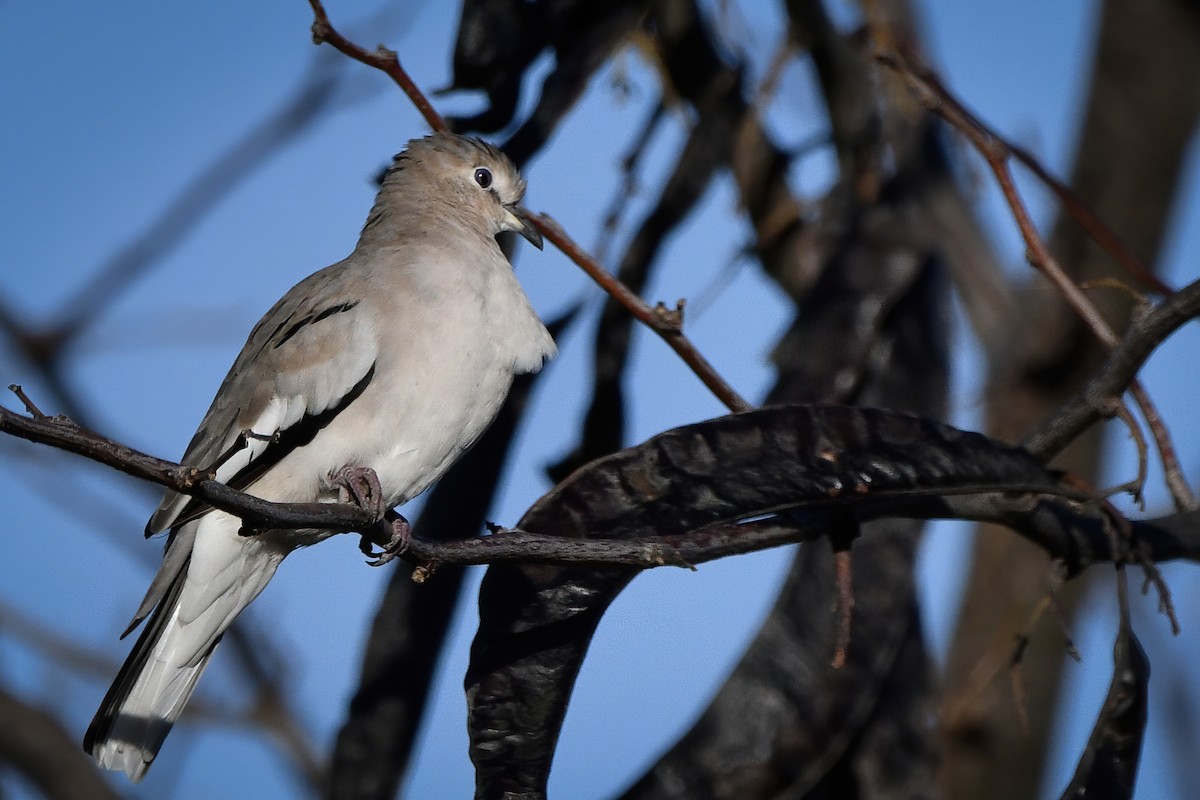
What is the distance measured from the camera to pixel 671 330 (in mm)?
Result: 2324

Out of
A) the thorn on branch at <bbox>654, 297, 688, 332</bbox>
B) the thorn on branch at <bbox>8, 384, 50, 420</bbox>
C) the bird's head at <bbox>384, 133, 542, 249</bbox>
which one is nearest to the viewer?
the thorn on branch at <bbox>8, 384, 50, 420</bbox>

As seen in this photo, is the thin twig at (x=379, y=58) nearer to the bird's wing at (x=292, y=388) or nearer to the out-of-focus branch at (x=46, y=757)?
the bird's wing at (x=292, y=388)

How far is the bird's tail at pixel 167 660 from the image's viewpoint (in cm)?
265

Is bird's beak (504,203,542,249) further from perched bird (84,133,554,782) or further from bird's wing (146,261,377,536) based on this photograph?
bird's wing (146,261,377,536)

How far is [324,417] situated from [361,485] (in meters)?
0.16

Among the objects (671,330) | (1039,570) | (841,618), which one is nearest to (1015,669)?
(841,618)

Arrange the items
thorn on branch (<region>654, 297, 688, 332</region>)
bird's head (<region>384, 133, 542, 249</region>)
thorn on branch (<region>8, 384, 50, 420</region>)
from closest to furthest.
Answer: thorn on branch (<region>8, 384, 50, 420</region>) < thorn on branch (<region>654, 297, 688, 332</region>) < bird's head (<region>384, 133, 542, 249</region>)

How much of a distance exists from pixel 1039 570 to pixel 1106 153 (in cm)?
147

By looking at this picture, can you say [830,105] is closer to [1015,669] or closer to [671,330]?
[671,330]

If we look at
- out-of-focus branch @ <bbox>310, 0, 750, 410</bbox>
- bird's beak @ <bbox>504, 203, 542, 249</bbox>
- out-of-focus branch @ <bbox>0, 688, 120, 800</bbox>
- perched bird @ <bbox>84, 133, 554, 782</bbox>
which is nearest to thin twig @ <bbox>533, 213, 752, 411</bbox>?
out-of-focus branch @ <bbox>310, 0, 750, 410</bbox>

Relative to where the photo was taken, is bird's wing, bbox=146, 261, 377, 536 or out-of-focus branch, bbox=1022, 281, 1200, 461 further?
bird's wing, bbox=146, 261, 377, 536

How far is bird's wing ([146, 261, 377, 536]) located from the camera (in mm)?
2553

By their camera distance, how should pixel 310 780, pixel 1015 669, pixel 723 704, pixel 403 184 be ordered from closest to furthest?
pixel 1015 669
pixel 723 704
pixel 403 184
pixel 310 780

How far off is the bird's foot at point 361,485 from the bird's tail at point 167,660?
31cm
